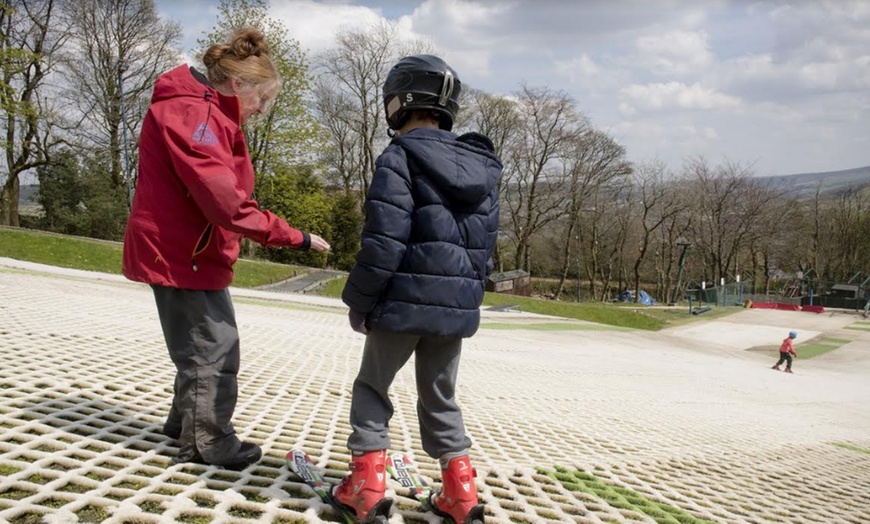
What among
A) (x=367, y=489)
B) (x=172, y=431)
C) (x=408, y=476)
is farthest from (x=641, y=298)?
(x=367, y=489)

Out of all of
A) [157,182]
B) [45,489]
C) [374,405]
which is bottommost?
[45,489]

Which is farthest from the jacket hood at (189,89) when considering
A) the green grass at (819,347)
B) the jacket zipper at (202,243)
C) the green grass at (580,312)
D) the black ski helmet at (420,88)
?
the green grass at (819,347)

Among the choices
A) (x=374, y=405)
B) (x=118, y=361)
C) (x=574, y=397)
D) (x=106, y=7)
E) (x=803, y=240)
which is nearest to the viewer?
(x=374, y=405)

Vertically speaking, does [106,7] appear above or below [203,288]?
above

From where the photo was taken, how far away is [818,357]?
2030cm

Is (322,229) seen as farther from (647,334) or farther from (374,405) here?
(374,405)

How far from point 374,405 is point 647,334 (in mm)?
18180

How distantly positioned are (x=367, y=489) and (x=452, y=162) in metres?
1.23

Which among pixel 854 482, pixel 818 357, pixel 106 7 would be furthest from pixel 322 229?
pixel 854 482

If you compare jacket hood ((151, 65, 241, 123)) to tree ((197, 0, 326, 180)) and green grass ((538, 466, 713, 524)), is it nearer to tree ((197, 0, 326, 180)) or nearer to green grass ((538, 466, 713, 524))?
green grass ((538, 466, 713, 524))

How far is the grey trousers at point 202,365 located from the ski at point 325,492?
268 mm

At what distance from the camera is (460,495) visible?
89.7 inches

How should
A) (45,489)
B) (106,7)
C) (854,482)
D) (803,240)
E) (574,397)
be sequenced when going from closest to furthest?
(45,489)
(854,482)
(574,397)
(106,7)
(803,240)

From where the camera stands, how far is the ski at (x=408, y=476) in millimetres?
2531
